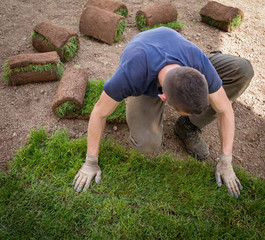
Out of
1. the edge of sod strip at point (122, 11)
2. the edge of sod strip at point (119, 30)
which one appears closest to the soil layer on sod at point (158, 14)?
the edge of sod strip at point (122, 11)

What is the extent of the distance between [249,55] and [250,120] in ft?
5.33

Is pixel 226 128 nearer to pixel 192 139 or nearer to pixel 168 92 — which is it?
pixel 192 139

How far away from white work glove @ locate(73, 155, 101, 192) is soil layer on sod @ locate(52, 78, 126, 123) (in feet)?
2.31

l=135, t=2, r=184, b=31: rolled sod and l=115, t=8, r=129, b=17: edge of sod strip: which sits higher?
l=135, t=2, r=184, b=31: rolled sod

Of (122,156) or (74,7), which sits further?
(74,7)

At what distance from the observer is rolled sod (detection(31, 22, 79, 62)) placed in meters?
3.55

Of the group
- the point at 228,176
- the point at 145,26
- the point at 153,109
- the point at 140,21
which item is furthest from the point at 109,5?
the point at 228,176

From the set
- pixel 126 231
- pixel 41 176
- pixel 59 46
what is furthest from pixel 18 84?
pixel 126 231

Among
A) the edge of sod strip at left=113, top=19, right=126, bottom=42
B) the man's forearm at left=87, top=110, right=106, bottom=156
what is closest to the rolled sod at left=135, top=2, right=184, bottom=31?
the edge of sod strip at left=113, top=19, right=126, bottom=42

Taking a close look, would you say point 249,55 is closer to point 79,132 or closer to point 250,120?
point 250,120

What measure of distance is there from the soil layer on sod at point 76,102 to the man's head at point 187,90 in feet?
4.49

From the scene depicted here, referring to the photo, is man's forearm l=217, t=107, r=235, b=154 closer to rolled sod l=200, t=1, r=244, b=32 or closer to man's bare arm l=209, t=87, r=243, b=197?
man's bare arm l=209, t=87, r=243, b=197

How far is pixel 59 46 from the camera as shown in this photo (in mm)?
3508

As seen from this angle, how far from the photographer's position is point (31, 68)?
318 cm
